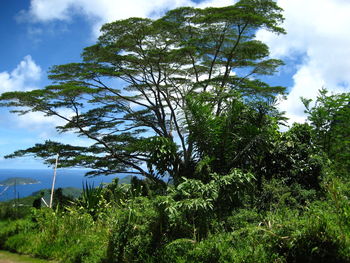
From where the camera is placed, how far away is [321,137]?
14703mm

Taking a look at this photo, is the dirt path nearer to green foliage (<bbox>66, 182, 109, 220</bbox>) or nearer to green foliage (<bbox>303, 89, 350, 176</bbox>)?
green foliage (<bbox>66, 182, 109, 220</bbox>)

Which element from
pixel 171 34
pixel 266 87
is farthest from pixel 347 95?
pixel 171 34

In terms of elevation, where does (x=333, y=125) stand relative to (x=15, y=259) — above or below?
above

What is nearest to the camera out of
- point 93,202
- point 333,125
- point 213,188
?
point 213,188

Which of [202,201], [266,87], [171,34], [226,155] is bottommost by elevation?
[202,201]

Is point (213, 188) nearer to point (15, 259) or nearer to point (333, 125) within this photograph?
point (15, 259)

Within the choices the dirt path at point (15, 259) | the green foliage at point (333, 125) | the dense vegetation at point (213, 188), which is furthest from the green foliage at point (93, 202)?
the green foliage at point (333, 125)

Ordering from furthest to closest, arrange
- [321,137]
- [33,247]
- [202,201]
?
[321,137] → [33,247] → [202,201]

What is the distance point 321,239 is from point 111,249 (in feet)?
8.58

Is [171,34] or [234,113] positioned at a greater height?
[171,34]

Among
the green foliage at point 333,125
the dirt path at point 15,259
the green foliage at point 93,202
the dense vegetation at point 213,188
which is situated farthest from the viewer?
the green foliage at point 333,125

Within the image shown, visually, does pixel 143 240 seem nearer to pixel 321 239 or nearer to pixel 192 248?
pixel 192 248

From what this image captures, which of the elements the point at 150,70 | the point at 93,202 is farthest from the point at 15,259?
the point at 150,70

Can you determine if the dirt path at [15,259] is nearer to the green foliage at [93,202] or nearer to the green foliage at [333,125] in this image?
the green foliage at [93,202]
